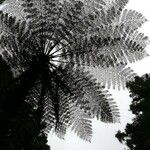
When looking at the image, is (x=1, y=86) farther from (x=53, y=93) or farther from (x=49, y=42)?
(x=49, y=42)

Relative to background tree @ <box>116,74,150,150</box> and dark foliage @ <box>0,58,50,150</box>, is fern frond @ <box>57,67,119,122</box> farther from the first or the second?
background tree @ <box>116,74,150,150</box>

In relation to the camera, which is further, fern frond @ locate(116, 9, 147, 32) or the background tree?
the background tree

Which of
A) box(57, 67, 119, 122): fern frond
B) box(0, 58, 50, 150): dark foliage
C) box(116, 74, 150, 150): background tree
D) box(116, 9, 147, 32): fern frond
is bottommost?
box(0, 58, 50, 150): dark foliage

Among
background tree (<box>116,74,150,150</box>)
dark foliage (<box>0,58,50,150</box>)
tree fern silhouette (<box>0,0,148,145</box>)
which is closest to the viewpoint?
dark foliage (<box>0,58,50,150</box>)

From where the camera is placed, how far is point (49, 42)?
4.12 meters

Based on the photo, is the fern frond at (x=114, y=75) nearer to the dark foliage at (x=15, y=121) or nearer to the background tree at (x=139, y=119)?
the dark foliage at (x=15, y=121)

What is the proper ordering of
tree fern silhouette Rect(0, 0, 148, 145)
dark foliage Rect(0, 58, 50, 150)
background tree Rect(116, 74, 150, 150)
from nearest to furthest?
1. dark foliage Rect(0, 58, 50, 150)
2. tree fern silhouette Rect(0, 0, 148, 145)
3. background tree Rect(116, 74, 150, 150)

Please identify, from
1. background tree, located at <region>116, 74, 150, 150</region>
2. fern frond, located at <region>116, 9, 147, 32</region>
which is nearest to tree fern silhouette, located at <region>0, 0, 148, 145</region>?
fern frond, located at <region>116, 9, 147, 32</region>

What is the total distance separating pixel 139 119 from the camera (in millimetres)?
10070

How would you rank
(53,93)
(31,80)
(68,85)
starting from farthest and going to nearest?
(68,85) < (53,93) < (31,80)

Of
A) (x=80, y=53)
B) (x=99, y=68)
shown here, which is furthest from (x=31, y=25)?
(x=99, y=68)

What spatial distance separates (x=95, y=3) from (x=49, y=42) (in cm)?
74

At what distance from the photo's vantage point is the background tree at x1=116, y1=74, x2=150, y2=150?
345 inches

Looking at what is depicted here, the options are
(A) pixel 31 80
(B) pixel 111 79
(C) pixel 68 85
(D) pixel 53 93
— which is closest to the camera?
(A) pixel 31 80
